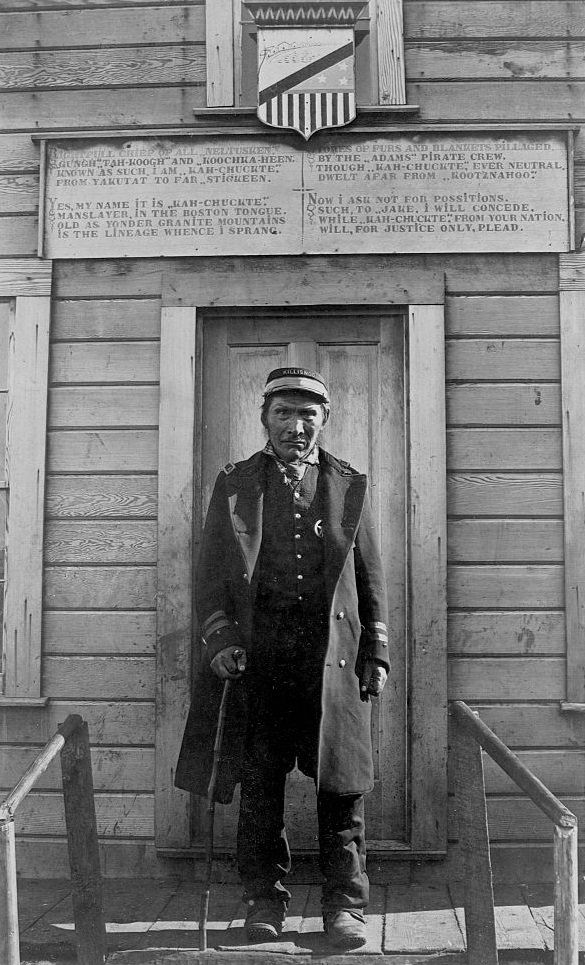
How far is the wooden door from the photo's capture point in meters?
3.91

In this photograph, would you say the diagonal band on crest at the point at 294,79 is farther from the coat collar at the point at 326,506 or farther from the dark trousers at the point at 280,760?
the dark trousers at the point at 280,760

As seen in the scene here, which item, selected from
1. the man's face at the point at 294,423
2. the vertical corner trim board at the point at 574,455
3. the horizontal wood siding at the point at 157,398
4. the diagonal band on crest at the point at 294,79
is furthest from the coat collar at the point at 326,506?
the diagonal band on crest at the point at 294,79

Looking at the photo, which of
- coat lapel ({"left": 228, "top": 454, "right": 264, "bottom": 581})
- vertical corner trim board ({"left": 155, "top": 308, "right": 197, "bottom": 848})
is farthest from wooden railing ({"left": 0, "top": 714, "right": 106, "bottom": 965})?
coat lapel ({"left": 228, "top": 454, "right": 264, "bottom": 581})

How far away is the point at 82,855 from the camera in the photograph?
3.05 meters

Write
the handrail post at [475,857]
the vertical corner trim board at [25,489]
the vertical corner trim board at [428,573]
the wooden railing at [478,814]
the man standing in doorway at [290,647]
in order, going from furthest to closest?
1. the vertical corner trim board at [25,489]
2. the vertical corner trim board at [428,573]
3. the man standing in doorway at [290,647]
4. the handrail post at [475,857]
5. the wooden railing at [478,814]

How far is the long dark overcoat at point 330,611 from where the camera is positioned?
3.14 metres

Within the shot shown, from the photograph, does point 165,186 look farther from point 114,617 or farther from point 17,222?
point 114,617

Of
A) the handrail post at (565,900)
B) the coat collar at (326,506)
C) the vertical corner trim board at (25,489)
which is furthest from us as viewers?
the vertical corner trim board at (25,489)

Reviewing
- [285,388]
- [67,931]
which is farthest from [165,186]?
[67,931]

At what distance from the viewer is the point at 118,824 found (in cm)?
380

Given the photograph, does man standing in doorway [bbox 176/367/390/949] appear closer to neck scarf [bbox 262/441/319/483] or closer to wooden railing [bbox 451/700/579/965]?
neck scarf [bbox 262/441/319/483]

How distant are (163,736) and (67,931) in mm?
806

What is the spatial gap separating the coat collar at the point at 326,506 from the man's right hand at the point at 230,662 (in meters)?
0.27

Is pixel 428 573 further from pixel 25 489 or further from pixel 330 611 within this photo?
pixel 25 489
